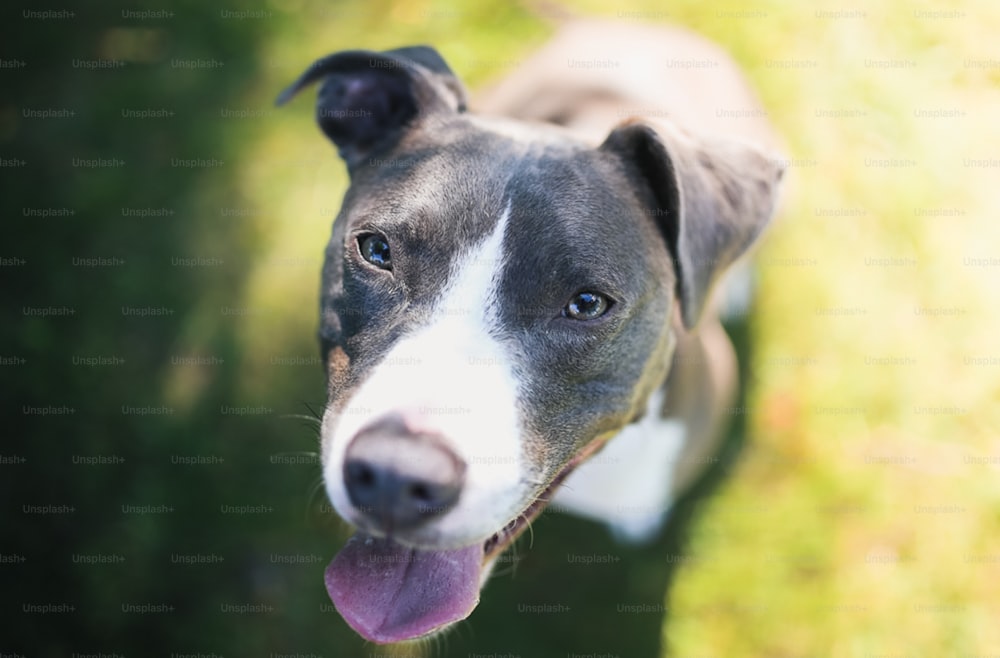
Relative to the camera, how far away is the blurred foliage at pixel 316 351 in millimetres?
4523

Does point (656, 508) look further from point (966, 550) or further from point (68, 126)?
point (68, 126)

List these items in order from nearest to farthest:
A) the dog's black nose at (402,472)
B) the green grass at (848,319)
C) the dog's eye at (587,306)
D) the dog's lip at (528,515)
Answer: the dog's black nose at (402,472)
the dog's eye at (587,306)
the dog's lip at (528,515)
the green grass at (848,319)

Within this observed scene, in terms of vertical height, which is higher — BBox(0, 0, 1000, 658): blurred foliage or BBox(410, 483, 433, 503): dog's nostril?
BBox(410, 483, 433, 503): dog's nostril

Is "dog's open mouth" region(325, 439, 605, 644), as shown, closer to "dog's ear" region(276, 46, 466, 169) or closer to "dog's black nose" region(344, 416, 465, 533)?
"dog's black nose" region(344, 416, 465, 533)

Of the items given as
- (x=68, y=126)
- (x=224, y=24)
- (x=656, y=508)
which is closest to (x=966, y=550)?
(x=656, y=508)

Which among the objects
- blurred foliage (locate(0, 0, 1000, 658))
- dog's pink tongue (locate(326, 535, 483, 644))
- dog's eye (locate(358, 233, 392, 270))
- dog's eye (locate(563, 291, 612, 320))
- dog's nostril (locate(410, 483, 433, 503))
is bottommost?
blurred foliage (locate(0, 0, 1000, 658))

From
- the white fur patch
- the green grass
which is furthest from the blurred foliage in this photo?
the white fur patch

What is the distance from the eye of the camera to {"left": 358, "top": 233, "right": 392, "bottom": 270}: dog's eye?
270 centimetres

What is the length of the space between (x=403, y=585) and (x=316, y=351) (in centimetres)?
245

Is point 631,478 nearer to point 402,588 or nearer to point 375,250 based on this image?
point 402,588

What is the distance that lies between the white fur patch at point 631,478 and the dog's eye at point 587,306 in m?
0.82

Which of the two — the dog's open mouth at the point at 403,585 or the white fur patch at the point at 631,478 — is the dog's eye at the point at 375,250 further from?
the white fur patch at the point at 631,478

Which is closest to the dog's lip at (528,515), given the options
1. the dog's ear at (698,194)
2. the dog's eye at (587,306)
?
the dog's eye at (587,306)

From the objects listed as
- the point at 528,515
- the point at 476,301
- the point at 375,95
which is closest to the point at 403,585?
the point at 528,515
